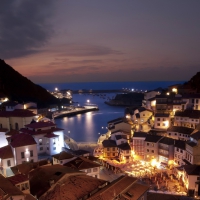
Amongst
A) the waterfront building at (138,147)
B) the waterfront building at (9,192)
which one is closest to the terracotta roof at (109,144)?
the waterfront building at (138,147)

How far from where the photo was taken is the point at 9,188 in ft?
29.7

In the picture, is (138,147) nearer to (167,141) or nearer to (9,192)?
(167,141)

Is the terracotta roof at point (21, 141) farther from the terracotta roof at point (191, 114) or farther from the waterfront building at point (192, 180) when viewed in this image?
the terracotta roof at point (191, 114)

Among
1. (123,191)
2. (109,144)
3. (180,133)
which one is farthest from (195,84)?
(123,191)

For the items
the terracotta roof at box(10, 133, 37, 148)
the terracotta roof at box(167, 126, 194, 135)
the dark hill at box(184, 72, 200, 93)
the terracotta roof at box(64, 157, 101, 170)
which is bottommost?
the terracotta roof at box(64, 157, 101, 170)

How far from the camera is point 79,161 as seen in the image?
48.8 feet

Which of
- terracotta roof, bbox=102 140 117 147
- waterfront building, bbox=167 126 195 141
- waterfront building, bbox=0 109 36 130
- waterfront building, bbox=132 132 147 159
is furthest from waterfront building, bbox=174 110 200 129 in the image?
waterfront building, bbox=0 109 36 130

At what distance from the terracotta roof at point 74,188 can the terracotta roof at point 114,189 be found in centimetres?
98

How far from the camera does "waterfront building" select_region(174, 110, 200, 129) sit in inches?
912

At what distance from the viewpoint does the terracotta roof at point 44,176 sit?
11267mm

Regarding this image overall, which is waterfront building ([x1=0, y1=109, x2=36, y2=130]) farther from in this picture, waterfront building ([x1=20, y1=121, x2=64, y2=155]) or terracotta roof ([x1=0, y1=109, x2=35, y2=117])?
waterfront building ([x1=20, y1=121, x2=64, y2=155])

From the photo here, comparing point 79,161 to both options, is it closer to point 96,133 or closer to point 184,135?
point 184,135

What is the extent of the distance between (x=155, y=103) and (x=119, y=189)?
21.3 metres

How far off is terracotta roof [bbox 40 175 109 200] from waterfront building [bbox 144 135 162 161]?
9.96 meters
